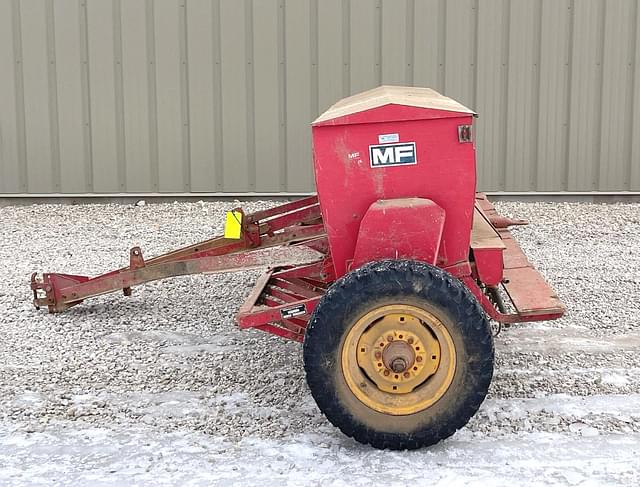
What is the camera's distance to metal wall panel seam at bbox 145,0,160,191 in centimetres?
948

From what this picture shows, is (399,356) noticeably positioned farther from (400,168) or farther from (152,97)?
(152,97)

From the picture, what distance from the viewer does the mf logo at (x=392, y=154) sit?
138 inches

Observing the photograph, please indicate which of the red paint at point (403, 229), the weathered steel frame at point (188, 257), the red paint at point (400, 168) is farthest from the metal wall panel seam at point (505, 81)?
the red paint at point (403, 229)

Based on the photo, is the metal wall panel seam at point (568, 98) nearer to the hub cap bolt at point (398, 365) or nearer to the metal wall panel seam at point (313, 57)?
the metal wall panel seam at point (313, 57)

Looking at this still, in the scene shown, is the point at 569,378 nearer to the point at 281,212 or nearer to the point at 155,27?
the point at 281,212

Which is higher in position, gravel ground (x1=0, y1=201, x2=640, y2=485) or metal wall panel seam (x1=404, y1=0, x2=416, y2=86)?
metal wall panel seam (x1=404, y1=0, x2=416, y2=86)

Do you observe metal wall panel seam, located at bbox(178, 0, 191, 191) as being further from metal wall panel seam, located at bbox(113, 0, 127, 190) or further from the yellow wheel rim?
the yellow wheel rim

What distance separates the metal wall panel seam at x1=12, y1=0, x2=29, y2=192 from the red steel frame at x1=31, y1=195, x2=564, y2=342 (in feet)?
14.7

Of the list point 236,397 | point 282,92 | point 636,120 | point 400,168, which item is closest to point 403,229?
point 400,168

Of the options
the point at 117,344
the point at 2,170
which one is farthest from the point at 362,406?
the point at 2,170

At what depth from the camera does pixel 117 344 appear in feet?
16.0

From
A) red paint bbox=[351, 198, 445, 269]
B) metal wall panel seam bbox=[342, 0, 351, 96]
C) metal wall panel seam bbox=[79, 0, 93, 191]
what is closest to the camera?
red paint bbox=[351, 198, 445, 269]

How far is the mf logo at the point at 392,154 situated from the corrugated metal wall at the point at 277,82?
6210mm

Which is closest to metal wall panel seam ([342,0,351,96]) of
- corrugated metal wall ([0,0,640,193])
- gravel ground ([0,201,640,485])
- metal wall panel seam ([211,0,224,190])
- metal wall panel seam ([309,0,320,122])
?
corrugated metal wall ([0,0,640,193])
